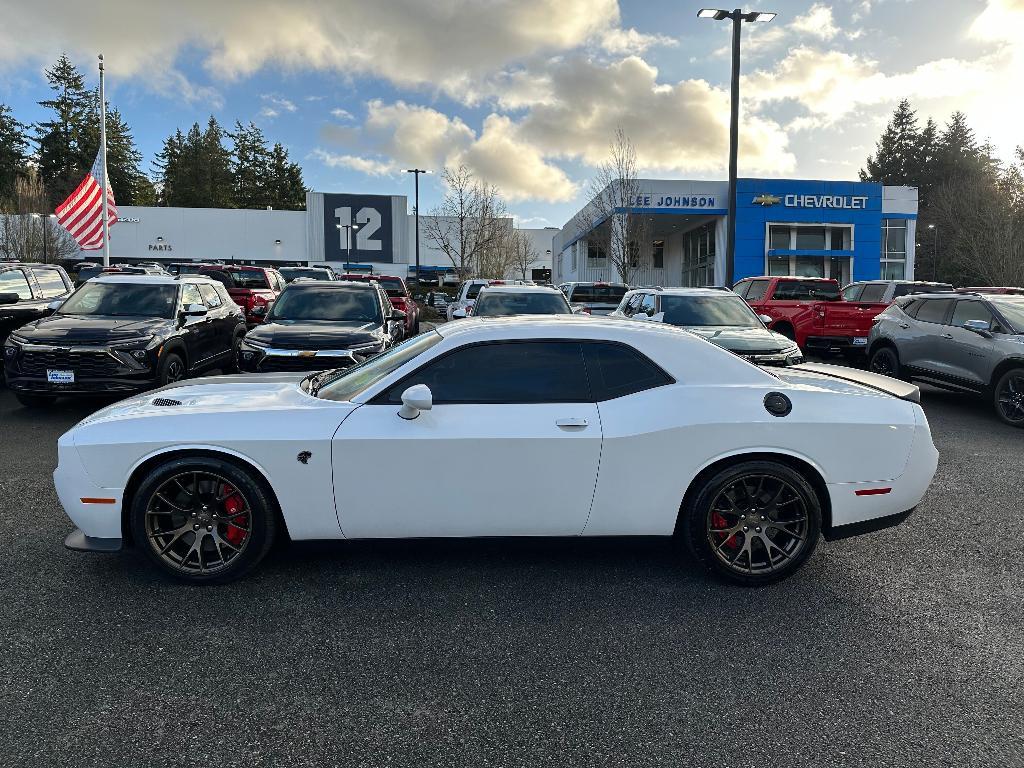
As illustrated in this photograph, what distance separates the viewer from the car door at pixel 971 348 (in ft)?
30.8

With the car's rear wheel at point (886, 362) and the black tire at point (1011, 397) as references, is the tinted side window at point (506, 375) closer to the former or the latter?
the black tire at point (1011, 397)

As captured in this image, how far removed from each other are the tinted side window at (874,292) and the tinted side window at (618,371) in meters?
15.1

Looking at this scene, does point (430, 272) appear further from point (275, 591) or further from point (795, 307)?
point (275, 591)

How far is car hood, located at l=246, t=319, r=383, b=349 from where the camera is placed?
29.4ft

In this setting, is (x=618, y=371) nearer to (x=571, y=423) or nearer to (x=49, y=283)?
(x=571, y=423)

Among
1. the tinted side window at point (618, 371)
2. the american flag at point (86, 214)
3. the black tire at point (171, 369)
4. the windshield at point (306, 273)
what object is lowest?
the black tire at point (171, 369)

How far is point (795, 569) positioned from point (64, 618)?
12.5 ft

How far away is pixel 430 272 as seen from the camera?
69.2 metres

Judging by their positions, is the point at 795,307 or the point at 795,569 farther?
the point at 795,307

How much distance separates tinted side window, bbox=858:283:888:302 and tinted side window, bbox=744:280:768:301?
98.9 inches

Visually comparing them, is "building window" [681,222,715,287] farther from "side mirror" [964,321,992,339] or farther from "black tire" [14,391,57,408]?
"black tire" [14,391,57,408]

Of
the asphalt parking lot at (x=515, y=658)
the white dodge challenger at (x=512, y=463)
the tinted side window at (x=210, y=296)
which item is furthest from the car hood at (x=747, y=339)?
the tinted side window at (x=210, y=296)

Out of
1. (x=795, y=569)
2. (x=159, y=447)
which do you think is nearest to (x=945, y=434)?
(x=795, y=569)

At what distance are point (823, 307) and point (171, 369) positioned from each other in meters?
12.2
